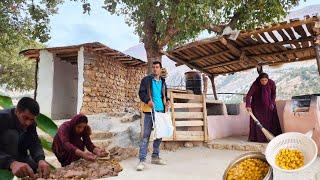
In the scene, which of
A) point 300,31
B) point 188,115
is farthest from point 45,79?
point 300,31

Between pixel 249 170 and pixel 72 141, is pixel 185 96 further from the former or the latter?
pixel 249 170

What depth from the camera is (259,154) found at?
10.6ft

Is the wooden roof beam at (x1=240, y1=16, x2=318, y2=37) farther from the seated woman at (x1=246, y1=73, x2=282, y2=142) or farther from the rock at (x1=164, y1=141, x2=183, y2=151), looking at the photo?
the rock at (x1=164, y1=141, x2=183, y2=151)

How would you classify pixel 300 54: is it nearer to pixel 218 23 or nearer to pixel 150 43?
pixel 218 23

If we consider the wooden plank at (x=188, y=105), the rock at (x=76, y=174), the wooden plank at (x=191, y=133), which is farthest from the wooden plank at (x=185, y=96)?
the rock at (x=76, y=174)

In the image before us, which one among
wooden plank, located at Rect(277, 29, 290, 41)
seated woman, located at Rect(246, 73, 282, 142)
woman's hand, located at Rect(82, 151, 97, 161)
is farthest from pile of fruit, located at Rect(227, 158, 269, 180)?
seated woman, located at Rect(246, 73, 282, 142)

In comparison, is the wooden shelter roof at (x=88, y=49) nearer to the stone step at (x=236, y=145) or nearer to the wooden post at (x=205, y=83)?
the wooden post at (x=205, y=83)

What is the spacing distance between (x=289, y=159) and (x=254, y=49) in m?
5.64

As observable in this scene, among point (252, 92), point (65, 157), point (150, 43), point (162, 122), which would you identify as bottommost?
point (65, 157)

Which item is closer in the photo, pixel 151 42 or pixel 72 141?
pixel 72 141

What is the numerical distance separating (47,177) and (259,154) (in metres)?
1.78

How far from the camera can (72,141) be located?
16.6 feet

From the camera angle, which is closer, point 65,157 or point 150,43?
point 65,157

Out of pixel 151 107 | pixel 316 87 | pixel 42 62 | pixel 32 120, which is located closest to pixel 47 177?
pixel 32 120
